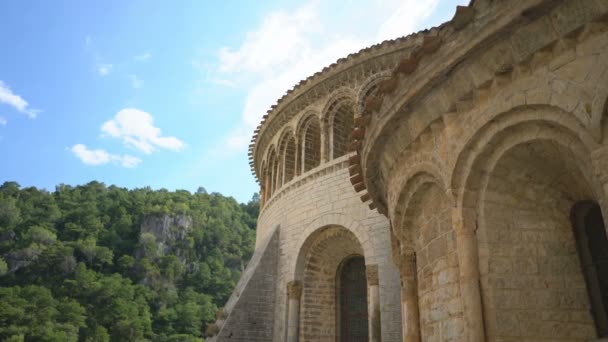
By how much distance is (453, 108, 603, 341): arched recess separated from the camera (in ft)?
11.9

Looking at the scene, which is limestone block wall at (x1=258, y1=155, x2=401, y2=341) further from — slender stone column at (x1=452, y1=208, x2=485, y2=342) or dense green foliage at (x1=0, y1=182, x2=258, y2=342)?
dense green foliage at (x1=0, y1=182, x2=258, y2=342)

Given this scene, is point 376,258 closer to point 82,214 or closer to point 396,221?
point 396,221

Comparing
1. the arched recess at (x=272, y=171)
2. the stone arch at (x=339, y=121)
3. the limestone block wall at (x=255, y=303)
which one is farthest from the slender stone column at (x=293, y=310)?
the arched recess at (x=272, y=171)

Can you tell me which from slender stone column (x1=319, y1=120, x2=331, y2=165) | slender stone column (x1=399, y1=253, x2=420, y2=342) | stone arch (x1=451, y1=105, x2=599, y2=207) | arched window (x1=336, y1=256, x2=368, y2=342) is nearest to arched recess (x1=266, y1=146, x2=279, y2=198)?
slender stone column (x1=319, y1=120, x2=331, y2=165)

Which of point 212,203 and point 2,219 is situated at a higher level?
point 212,203

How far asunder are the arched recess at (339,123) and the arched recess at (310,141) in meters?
0.62

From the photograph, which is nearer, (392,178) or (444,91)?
(444,91)

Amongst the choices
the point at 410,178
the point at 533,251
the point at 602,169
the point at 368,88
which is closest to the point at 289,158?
the point at 368,88

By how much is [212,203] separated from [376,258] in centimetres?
6874

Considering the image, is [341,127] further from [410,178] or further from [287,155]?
[410,178]

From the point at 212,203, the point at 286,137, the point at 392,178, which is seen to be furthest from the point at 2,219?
the point at 392,178

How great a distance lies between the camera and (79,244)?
183 feet

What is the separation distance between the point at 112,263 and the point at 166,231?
338 inches

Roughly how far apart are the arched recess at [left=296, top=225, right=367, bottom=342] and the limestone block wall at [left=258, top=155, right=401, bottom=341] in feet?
0.26
